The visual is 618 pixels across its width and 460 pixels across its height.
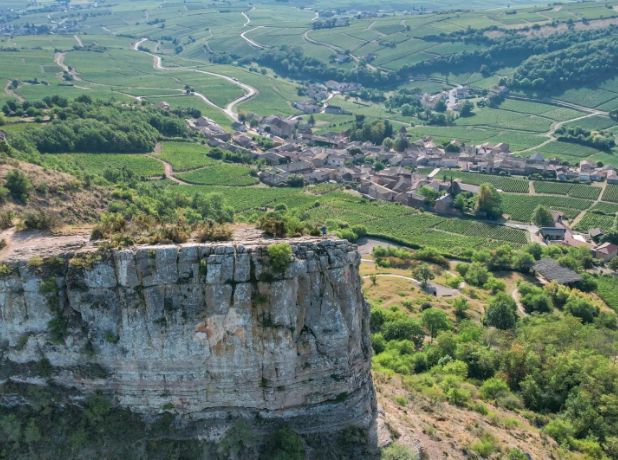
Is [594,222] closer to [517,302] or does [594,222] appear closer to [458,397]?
[517,302]

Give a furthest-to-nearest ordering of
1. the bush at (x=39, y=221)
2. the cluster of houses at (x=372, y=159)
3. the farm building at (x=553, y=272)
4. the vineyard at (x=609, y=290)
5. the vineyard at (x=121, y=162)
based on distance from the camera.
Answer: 1. the cluster of houses at (x=372, y=159)
2. the vineyard at (x=121, y=162)
3. the farm building at (x=553, y=272)
4. the vineyard at (x=609, y=290)
5. the bush at (x=39, y=221)

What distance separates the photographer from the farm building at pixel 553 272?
61.0 metres

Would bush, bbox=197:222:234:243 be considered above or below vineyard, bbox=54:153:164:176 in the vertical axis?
above

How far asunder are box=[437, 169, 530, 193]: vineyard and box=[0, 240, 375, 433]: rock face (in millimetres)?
84994

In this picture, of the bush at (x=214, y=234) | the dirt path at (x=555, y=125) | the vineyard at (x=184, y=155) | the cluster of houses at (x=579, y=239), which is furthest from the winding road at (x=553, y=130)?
the bush at (x=214, y=234)

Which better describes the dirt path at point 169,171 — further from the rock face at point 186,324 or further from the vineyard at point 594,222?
the vineyard at point 594,222

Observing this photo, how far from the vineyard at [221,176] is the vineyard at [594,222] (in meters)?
55.9

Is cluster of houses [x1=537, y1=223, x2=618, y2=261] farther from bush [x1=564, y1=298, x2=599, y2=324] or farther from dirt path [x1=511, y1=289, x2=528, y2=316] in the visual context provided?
dirt path [x1=511, y1=289, x2=528, y2=316]

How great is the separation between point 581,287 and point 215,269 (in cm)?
5616

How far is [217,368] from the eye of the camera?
68.4 ft

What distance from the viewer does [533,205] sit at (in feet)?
298

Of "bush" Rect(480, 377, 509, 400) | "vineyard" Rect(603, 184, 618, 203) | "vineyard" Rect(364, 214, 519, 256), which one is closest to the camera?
"bush" Rect(480, 377, 509, 400)

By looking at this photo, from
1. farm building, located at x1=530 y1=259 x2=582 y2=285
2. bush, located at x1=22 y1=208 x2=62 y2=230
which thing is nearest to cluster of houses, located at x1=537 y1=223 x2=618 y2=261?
farm building, located at x1=530 y1=259 x2=582 y2=285

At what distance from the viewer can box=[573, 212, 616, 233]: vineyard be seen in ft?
270
